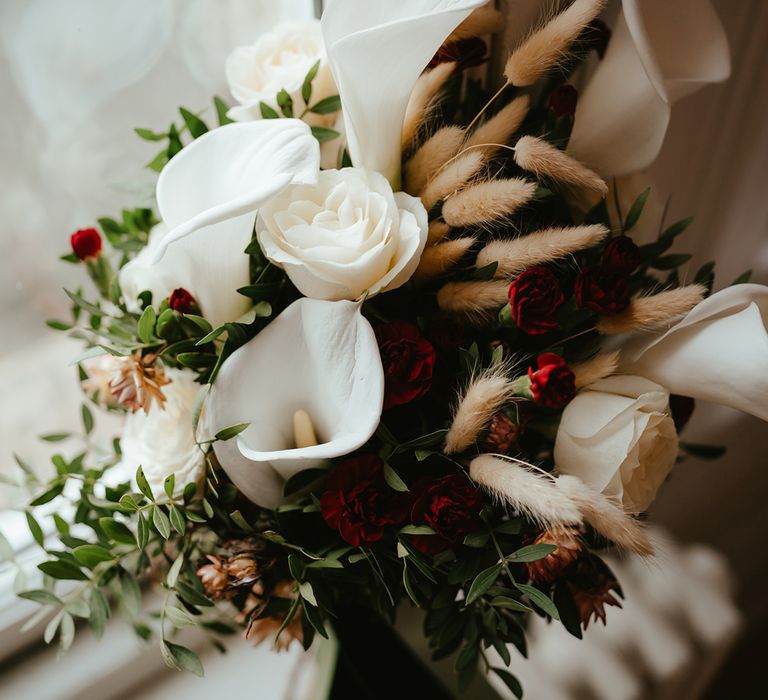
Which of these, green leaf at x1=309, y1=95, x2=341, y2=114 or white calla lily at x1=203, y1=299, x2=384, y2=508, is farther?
green leaf at x1=309, y1=95, x2=341, y2=114

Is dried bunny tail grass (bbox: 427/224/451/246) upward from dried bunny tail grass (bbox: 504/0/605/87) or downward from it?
downward

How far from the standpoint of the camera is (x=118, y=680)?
0.72 m

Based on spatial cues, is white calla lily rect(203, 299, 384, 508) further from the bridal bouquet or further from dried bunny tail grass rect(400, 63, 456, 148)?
dried bunny tail grass rect(400, 63, 456, 148)

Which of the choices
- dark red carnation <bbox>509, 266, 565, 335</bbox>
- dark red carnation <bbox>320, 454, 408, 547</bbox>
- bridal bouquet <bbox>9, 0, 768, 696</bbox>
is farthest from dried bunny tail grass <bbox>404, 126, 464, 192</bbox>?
dark red carnation <bbox>320, 454, 408, 547</bbox>

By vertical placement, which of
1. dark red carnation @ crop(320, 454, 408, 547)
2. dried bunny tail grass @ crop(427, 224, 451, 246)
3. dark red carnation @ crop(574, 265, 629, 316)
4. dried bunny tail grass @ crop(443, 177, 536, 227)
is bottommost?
dark red carnation @ crop(320, 454, 408, 547)

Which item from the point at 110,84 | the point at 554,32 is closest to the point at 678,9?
the point at 554,32

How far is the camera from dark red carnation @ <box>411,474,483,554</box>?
0.43 meters

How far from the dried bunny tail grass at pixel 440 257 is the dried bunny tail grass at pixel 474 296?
1 centimetres

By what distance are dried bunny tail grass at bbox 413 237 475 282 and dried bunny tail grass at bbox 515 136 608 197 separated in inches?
2.5

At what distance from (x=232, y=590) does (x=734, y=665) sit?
0.98 m

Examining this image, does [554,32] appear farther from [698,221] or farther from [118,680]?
[118,680]

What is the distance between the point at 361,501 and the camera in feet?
1.44

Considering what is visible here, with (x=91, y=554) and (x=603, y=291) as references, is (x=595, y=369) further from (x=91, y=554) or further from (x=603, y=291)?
(x=91, y=554)

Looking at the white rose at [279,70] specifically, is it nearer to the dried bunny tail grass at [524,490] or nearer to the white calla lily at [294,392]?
the white calla lily at [294,392]
